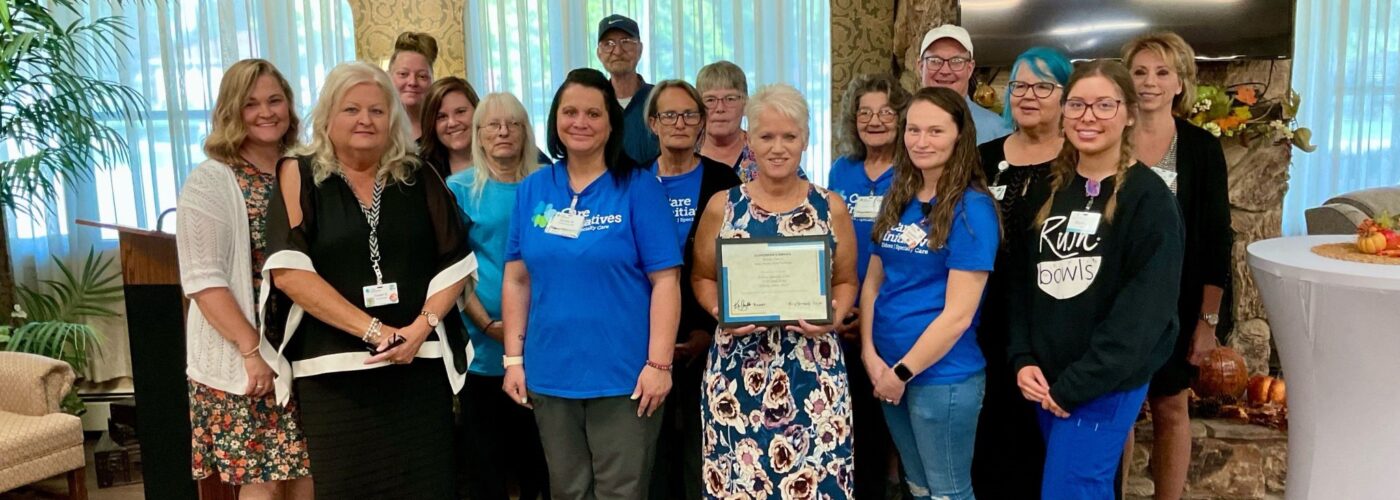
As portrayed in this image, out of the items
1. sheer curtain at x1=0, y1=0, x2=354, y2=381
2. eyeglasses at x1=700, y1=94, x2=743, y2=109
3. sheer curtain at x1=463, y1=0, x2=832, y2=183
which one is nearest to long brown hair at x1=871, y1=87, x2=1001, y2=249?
eyeglasses at x1=700, y1=94, x2=743, y2=109

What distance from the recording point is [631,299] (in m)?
2.19

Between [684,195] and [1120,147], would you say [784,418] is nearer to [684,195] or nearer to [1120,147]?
[684,195]

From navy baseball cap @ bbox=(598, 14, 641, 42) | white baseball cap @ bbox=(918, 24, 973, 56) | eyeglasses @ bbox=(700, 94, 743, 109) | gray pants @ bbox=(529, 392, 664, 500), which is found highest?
navy baseball cap @ bbox=(598, 14, 641, 42)

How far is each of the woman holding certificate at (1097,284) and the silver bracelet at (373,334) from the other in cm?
150

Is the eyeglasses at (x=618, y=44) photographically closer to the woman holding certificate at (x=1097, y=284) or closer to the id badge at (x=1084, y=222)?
the woman holding certificate at (x=1097, y=284)

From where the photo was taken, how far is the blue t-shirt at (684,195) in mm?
2521

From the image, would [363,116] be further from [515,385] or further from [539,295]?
[515,385]

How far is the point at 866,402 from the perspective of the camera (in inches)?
107

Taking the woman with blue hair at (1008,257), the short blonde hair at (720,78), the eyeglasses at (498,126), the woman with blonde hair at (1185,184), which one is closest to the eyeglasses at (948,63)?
→ the woman with blue hair at (1008,257)

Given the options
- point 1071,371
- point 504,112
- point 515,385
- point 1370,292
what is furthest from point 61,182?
point 1370,292

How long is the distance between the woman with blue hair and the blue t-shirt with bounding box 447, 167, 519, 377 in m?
1.33

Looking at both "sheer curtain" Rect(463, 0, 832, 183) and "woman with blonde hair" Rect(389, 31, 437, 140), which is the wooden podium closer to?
"woman with blonde hair" Rect(389, 31, 437, 140)

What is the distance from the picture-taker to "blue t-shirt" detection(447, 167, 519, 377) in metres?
2.60

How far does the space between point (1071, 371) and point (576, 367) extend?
3.73 ft
